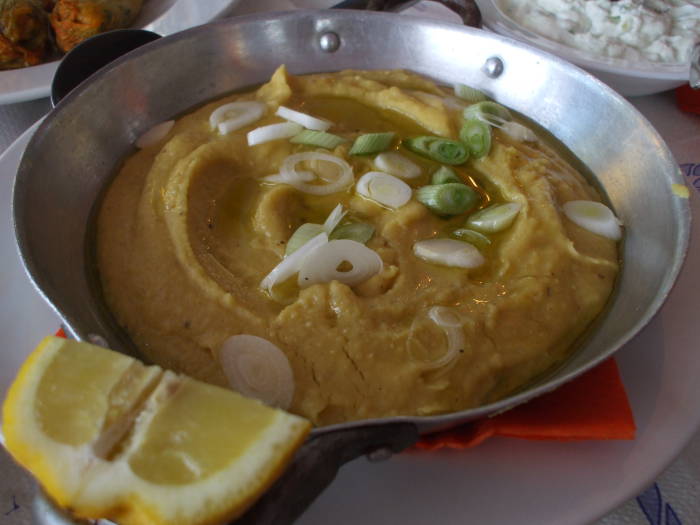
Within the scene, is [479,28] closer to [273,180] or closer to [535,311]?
[273,180]

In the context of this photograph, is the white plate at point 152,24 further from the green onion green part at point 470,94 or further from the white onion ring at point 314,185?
the green onion green part at point 470,94

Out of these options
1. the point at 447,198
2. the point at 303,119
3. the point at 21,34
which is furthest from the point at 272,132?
the point at 21,34

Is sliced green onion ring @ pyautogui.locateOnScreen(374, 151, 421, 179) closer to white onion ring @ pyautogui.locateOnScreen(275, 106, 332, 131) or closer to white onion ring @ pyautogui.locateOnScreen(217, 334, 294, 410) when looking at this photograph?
white onion ring @ pyautogui.locateOnScreen(275, 106, 332, 131)

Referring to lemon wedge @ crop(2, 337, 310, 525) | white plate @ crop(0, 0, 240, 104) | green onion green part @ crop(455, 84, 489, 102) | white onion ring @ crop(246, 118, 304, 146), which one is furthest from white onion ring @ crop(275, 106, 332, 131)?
lemon wedge @ crop(2, 337, 310, 525)

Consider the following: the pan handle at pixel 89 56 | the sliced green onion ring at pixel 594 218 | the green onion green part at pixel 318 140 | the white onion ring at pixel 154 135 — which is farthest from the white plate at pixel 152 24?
the sliced green onion ring at pixel 594 218

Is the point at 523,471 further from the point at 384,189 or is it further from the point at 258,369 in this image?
the point at 384,189
